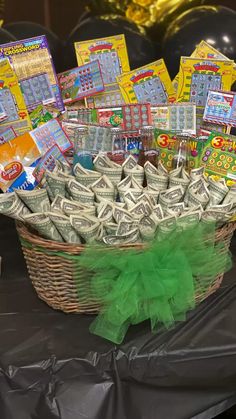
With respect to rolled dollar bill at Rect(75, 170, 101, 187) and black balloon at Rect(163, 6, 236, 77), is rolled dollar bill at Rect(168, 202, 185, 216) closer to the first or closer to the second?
rolled dollar bill at Rect(75, 170, 101, 187)

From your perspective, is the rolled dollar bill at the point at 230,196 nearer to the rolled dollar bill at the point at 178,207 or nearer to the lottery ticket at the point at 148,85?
the rolled dollar bill at the point at 178,207

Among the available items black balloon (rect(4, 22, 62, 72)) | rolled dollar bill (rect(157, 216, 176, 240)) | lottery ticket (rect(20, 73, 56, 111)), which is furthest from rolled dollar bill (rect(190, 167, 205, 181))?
black balloon (rect(4, 22, 62, 72))

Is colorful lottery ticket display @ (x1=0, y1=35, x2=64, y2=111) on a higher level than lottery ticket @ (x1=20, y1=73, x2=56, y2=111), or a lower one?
higher

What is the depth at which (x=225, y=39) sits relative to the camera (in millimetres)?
1832

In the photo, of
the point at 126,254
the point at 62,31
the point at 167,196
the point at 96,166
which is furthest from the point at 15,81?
the point at 62,31

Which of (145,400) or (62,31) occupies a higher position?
(62,31)

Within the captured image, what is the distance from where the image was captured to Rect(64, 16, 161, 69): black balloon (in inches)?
75.0

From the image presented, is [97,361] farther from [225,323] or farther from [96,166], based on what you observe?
[96,166]

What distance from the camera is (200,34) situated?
1855 millimetres

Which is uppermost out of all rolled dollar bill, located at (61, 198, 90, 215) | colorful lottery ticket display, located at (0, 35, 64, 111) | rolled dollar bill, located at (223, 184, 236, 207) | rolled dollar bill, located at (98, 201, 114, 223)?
colorful lottery ticket display, located at (0, 35, 64, 111)

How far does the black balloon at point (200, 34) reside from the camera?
6.02ft

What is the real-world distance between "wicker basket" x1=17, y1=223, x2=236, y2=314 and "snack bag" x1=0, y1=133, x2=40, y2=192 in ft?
0.48

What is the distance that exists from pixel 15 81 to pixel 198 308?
2.64 ft

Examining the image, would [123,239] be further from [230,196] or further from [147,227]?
[230,196]
